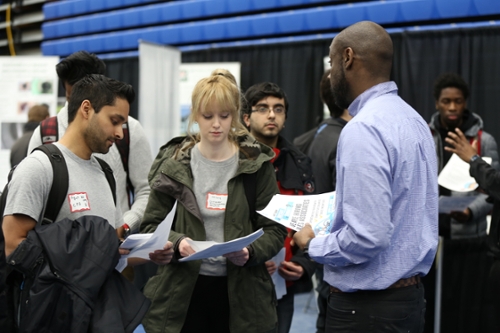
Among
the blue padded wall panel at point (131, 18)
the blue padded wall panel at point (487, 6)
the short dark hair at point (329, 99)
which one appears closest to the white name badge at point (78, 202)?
the short dark hair at point (329, 99)

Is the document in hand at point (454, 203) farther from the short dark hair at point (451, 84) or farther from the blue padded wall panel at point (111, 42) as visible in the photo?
the blue padded wall panel at point (111, 42)

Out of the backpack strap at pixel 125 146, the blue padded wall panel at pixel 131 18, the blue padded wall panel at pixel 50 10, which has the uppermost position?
the blue padded wall panel at pixel 50 10

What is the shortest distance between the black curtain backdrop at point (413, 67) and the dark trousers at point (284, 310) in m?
2.72

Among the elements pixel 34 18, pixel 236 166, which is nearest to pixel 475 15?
pixel 236 166

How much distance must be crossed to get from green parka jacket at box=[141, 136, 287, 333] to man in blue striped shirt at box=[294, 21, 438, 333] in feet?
1.43

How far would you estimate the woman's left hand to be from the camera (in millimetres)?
2021

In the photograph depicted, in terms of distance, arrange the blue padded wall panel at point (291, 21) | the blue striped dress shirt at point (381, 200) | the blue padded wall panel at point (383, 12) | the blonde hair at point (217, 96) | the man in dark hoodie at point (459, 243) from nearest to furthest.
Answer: the blue striped dress shirt at point (381, 200), the blonde hair at point (217, 96), the man in dark hoodie at point (459, 243), the blue padded wall panel at point (383, 12), the blue padded wall panel at point (291, 21)

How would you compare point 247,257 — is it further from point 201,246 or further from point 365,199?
point 365,199

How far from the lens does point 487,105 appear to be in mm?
5590

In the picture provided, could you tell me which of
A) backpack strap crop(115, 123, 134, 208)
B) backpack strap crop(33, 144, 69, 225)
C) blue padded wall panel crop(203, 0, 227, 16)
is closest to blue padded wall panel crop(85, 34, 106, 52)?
blue padded wall panel crop(203, 0, 227, 16)

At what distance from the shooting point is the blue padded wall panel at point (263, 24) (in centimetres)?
768

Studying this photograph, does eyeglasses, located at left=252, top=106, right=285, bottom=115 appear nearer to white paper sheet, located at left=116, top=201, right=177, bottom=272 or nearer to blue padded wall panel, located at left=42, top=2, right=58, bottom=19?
white paper sheet, located at left=116, top=201, right=177, bottom=272

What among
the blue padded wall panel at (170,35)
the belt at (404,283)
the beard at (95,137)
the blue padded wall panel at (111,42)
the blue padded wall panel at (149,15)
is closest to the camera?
the belt at (404,283)

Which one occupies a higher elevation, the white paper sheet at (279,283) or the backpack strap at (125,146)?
the backpack strap at (125,146)
